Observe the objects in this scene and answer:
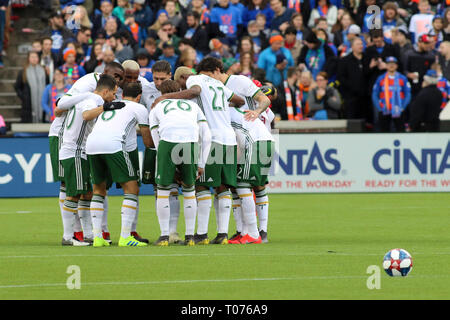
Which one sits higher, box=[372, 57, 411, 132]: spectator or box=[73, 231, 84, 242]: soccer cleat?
box=[372, 57, 411, 132]: spectator

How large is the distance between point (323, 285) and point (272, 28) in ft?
56.1

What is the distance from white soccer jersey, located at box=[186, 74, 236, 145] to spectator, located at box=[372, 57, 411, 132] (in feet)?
35.6

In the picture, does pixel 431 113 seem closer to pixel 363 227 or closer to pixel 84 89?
pixel 363 227

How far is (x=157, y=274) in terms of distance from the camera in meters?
9.95

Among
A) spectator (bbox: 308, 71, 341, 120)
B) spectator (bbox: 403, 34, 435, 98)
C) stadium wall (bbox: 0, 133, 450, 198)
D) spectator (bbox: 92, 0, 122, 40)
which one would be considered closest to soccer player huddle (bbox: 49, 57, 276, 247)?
stadium wall (bbox: 0, 133, 450, 198)

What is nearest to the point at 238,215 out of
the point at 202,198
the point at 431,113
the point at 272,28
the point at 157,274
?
the point at 202,198

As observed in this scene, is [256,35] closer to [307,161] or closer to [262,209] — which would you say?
[307,161]

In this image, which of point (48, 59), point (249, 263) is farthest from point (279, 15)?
point (249, 263)

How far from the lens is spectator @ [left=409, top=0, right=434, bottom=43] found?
2498cm

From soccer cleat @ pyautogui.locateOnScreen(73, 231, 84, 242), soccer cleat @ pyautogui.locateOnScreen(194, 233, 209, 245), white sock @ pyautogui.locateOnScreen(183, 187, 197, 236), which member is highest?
white sock @ pyautogui.locateOnScreen(183, 187, 197, 236)

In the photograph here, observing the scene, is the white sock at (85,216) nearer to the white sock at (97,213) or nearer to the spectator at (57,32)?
the white sock at (97,213)

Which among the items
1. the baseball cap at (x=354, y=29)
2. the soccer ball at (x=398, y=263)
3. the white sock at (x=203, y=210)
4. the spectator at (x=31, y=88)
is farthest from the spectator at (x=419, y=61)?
the soccer ball at (x=398, y=263)

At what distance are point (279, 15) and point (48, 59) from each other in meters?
5.66

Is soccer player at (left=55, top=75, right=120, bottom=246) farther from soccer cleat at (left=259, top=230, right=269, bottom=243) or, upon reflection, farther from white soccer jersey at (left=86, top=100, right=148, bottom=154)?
soccer cleat at (left=259, top=230, right=269, bottom=243)
